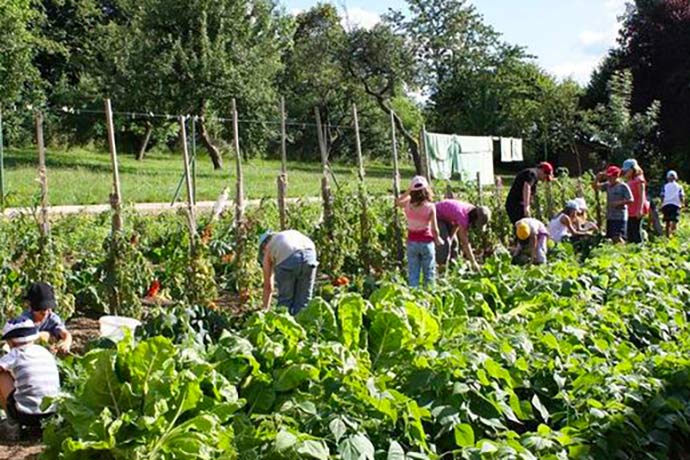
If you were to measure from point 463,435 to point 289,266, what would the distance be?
12.5ft

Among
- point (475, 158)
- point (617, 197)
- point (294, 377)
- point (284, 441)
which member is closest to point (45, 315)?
point (294, 377)

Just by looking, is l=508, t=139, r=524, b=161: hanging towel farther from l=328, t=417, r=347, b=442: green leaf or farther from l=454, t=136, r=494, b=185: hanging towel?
l=328, t=417, r=347, b=442: green leaf

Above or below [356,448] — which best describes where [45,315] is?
below

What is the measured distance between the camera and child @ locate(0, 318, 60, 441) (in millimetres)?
5488

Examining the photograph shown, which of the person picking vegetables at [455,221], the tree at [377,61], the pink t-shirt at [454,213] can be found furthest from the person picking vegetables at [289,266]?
the tree at [377,61]

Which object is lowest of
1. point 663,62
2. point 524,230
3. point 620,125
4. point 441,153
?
point 524,230

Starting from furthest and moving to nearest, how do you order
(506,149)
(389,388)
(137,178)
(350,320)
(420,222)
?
(137,178) < (506,149) < (420,222) < (350,320) < (389,388)

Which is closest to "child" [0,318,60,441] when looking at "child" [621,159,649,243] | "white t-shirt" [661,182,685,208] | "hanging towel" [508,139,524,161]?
"child" [621,159,649,243]

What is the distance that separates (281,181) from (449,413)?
698 centimetres

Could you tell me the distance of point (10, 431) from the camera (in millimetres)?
5480

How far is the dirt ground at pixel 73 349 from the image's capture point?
521cm

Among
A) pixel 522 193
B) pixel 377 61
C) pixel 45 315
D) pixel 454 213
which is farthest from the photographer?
pixel 377 61

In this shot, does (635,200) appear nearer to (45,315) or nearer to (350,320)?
(45,315)

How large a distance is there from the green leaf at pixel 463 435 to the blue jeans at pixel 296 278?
3.75 meters
